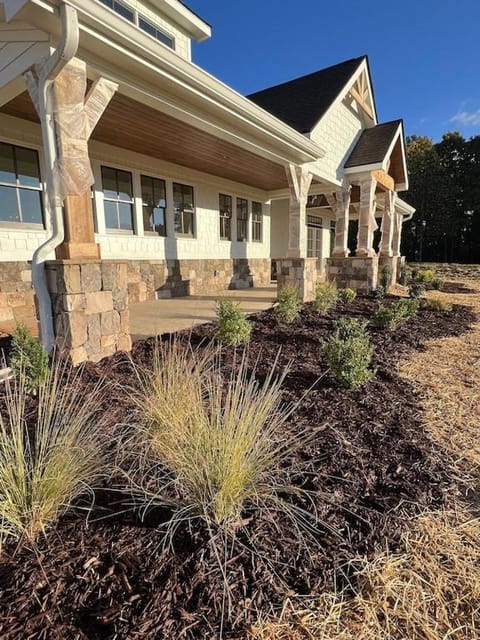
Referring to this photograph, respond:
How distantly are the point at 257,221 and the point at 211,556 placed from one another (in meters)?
10.1

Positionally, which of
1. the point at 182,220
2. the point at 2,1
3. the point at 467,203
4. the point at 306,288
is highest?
the point at 467,203

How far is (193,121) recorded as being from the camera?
4574 mm

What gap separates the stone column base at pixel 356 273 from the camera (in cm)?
876

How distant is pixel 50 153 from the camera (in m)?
3.02

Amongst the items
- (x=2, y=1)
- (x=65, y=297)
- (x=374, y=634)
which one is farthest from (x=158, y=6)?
(x=374, y=634)

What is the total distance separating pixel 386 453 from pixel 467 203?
29.0m

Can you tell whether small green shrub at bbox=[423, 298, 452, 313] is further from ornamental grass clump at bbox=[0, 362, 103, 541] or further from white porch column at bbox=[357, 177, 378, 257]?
ornamental grass clump at bbox=[0, 362, 103, 541]

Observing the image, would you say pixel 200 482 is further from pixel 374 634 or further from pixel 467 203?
pixel 467 203

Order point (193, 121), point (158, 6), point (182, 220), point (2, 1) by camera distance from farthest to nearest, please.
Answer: point (182, 220)
point (158, 6)
point (193, 121)
point (2, 1)

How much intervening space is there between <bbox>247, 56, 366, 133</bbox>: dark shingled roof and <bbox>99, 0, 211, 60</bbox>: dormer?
2551 mm

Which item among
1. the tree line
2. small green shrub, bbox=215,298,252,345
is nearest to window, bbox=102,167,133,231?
small green shrub, bbox=215,298,252,345

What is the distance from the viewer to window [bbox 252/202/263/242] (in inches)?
409

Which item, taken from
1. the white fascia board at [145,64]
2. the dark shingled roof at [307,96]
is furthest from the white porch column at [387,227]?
the white fascia board at [145,64]

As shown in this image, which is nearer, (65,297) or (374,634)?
(374,634)
